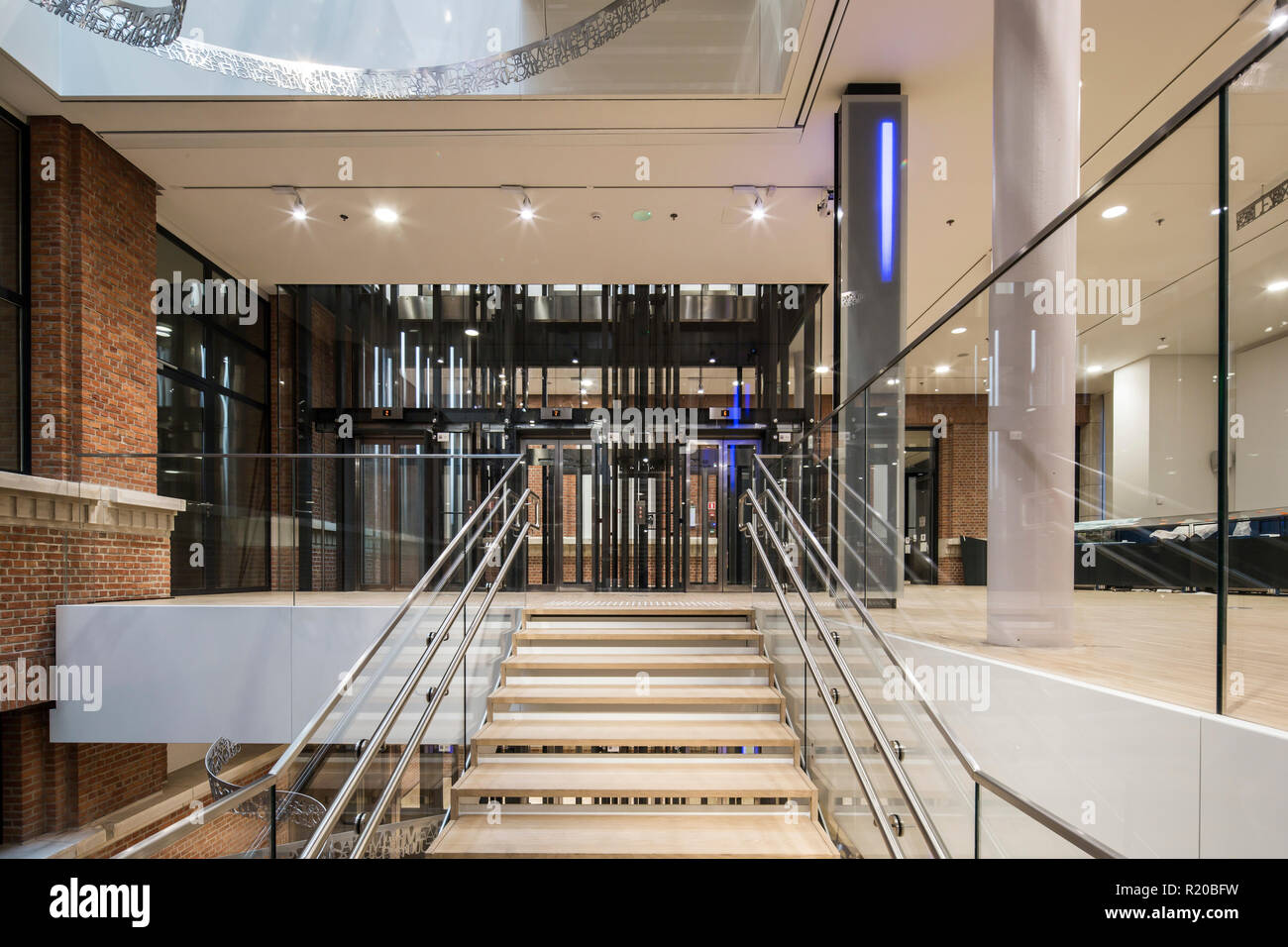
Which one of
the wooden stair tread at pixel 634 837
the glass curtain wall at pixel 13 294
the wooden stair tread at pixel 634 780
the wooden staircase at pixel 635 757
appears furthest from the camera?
the glass curtain wall at pixel 13 294

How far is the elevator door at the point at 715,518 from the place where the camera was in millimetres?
9586

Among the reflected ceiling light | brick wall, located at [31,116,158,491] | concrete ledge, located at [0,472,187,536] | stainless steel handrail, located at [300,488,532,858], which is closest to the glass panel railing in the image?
stainless steel handrail, located at [300,488,532,858]

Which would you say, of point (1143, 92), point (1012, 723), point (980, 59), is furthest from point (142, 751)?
point (1143, 92)

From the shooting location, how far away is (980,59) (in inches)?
203

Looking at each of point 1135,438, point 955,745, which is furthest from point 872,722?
point 1135,438

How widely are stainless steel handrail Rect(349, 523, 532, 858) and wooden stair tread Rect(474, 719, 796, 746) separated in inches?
18.2

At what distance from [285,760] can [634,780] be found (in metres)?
1.98

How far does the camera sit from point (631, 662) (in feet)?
16.4

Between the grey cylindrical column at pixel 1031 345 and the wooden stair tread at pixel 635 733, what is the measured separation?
5.47 ft

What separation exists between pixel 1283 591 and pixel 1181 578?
31 centimetres

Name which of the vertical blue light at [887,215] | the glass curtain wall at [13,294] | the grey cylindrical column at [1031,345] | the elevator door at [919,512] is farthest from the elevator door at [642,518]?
the grey cylindrical column at [1031,345]

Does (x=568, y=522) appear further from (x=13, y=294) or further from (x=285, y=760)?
(x=285, y=760)

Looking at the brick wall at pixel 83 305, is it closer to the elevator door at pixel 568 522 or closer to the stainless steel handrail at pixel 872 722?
the elevator door at pixel 568 522

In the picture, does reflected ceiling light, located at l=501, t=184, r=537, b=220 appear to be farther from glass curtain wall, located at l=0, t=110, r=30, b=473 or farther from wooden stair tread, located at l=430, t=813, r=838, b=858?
wooden stair tread, located at l=430, t=813, r=838, b=858
